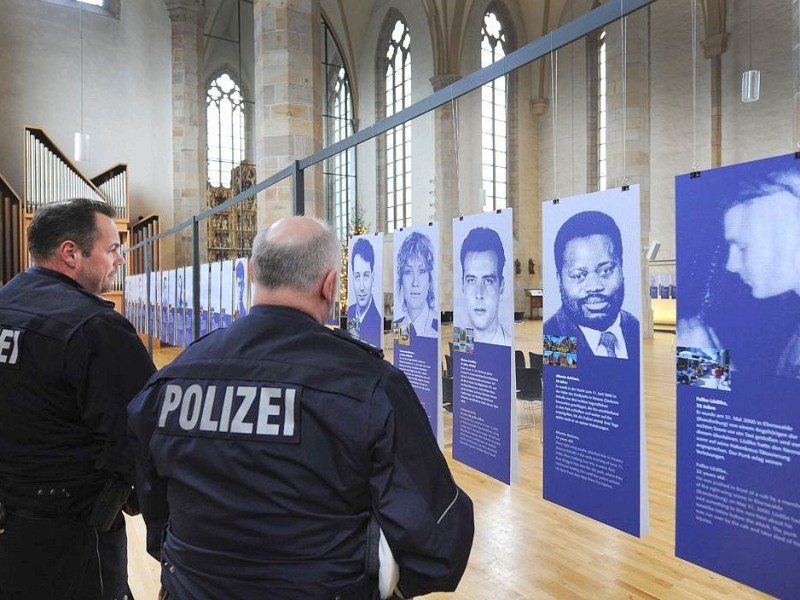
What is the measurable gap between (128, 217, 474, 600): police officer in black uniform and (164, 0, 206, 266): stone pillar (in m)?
16.9

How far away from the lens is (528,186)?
76.6 feet

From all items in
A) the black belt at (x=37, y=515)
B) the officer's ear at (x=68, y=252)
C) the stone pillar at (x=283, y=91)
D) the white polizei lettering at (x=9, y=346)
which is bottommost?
the black belt at (x=37, y=515)

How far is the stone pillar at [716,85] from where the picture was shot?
17359 mm

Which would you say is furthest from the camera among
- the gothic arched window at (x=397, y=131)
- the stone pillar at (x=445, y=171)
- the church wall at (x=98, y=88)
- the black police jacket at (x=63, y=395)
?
the gothic arched window at (x=397, y=131)

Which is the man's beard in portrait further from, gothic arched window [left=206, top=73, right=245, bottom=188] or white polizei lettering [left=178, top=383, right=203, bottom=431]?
gothic arched window [left=206, top=73, right=245, bottom=188]

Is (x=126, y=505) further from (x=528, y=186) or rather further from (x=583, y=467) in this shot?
(x=528, y=186)

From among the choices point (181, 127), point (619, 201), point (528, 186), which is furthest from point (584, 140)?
point (619, 201)

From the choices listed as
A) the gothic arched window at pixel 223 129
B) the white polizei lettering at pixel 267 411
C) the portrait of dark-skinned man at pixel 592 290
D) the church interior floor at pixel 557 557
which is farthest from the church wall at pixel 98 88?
the white polizei lettering at pixel 267 411

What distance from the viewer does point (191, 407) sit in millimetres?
1336

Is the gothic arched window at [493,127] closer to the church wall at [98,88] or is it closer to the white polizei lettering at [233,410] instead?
the church wall at [98,88]

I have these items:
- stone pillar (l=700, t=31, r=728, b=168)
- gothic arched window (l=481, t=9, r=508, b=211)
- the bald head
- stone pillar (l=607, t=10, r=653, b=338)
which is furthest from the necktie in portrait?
gothic arched window (l=481, t=9, r=508, b=211)

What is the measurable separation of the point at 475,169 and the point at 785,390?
70.1 ft

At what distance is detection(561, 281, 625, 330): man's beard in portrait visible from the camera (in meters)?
1.88

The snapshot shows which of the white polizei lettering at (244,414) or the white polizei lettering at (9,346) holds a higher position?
the white polizei lettering at (9,346)
